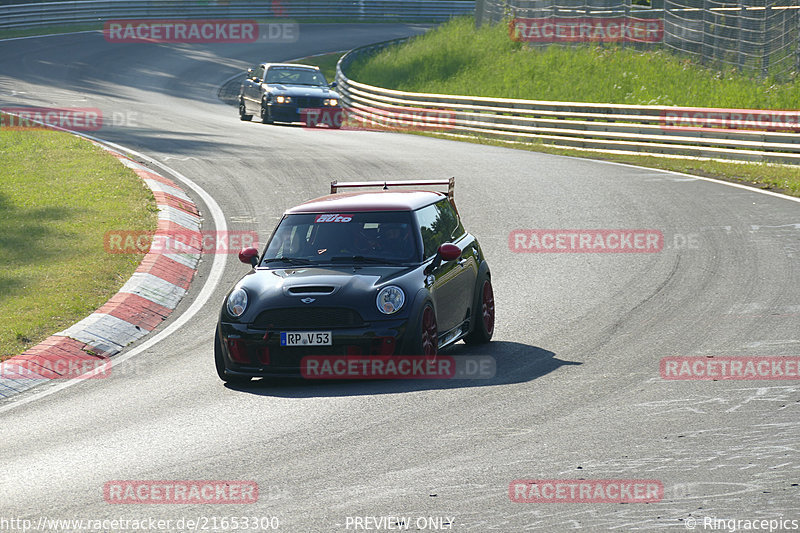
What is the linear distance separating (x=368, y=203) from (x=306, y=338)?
1.96 metres

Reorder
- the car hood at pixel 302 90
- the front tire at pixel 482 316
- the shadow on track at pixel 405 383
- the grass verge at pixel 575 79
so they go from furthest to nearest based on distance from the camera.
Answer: the car hood at pixel 302 90
the grass verge at pixel 575 79
the front tire at pixel 482 316
the shadow on track at pixel 405 383

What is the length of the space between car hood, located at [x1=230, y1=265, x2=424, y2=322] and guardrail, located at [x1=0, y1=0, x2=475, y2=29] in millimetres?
46359

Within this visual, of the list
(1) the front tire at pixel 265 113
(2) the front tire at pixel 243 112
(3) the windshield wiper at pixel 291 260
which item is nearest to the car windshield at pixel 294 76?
(1) the front tire at pixel 265 113

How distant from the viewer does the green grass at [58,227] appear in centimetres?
1224

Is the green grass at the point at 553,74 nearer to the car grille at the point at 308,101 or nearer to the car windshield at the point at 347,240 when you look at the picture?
the car grille at the point at 308,101

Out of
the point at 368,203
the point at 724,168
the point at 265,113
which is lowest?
the point at 265,113

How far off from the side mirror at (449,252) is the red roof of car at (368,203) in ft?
2.03

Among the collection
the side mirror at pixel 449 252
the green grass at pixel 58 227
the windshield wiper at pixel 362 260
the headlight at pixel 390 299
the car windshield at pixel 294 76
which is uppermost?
the side mirror at pixel 449 252

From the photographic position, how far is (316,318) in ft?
30.6

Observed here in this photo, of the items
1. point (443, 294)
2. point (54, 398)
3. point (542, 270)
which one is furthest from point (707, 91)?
point (54, 398)

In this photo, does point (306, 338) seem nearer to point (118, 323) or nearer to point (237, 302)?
point (237, 302)

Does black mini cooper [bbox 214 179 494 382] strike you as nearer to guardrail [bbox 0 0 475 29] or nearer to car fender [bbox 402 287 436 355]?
car fender [bbox 402 287 436 355]

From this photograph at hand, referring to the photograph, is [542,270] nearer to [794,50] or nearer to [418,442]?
[418,442]

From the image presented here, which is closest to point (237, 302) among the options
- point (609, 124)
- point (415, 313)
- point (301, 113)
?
point (415, 313)
